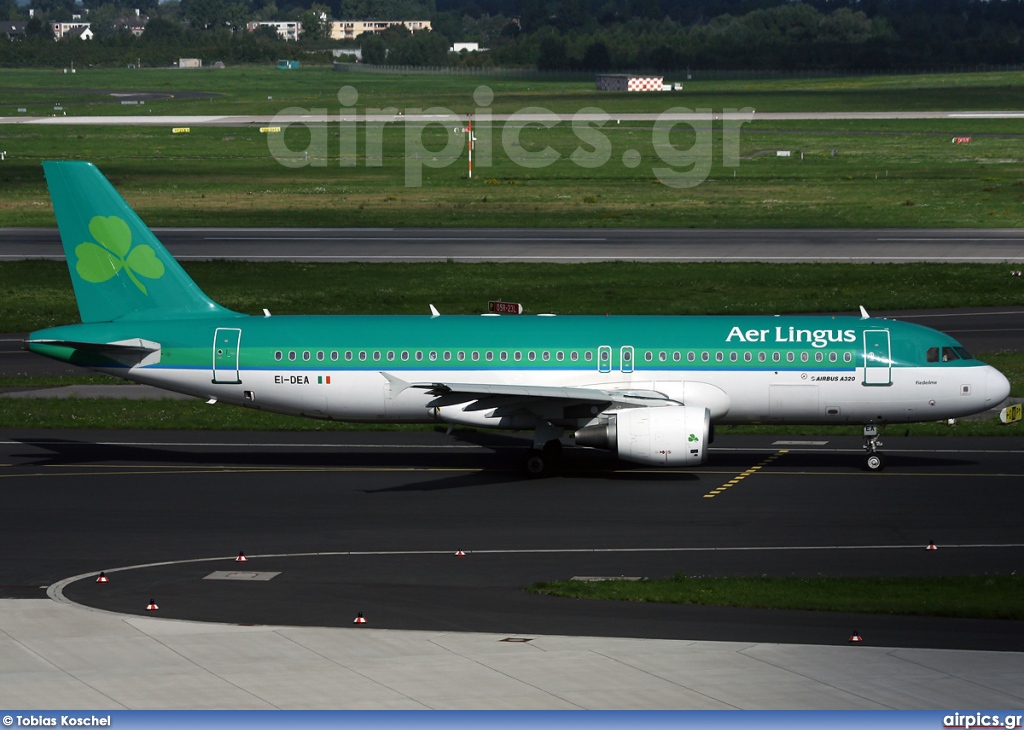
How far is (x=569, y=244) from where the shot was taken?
86.0 meters

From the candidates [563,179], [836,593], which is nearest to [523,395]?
[836,593]

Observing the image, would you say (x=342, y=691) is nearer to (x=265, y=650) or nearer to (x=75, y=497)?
(x=265, y=650)

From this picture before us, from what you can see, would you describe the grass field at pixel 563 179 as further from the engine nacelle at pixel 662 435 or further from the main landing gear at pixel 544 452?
the engine nacelle at pixel 662 435

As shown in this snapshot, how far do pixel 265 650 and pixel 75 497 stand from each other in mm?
15608

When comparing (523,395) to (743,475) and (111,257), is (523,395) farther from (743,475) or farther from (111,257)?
(111,257)

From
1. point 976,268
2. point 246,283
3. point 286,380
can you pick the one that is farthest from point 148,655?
point 976,268

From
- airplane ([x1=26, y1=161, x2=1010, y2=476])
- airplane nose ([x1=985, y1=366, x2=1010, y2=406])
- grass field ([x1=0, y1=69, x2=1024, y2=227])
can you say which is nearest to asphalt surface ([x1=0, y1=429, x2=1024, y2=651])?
airplane ([x1=26, y1=161, x2=1010, y2=476])

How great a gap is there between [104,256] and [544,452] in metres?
14.3

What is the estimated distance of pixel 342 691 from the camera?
21406mm

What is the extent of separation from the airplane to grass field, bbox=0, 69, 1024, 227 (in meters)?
57.3

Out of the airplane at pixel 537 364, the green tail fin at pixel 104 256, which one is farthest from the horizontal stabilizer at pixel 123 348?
the green tail fin at pixel 104 256

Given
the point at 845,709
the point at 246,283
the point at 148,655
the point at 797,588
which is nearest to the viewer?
the point at 845,709

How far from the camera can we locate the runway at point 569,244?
264ft

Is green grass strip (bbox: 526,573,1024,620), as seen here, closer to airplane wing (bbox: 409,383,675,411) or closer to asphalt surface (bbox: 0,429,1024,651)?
asphalt surface (bbox: 0,429,1024,651)
